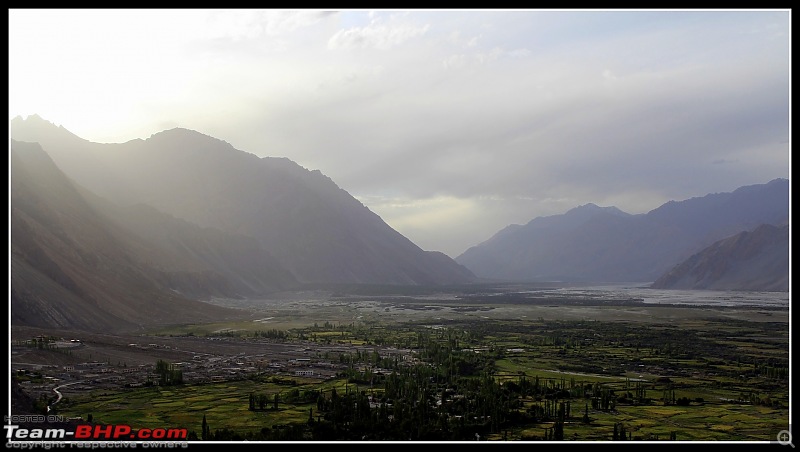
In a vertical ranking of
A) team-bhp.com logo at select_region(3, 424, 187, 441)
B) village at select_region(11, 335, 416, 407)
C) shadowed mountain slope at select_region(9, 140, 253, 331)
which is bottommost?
village at select_region(11, 335, 416, 407)

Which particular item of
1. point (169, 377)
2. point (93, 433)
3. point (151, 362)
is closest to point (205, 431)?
point (93, 433)

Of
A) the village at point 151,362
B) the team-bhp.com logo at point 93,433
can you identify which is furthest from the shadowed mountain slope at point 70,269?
the team-bhp.com logo at point 93,433

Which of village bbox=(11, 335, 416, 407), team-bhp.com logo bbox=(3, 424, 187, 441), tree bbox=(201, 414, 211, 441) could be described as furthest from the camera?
village bbox=(11, 335, 416, 407)

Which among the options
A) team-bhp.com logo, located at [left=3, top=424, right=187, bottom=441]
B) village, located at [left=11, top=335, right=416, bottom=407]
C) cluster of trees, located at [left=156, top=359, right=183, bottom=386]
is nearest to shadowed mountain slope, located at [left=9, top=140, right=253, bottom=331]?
village, located at [left=11, top=335, right=416, bottom=407]

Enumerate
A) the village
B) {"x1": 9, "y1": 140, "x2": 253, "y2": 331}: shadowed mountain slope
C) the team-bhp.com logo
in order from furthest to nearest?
{"x1": 9, "y1": 140, "x2": 253, "y2": 331}: shadowed mountain slope, the village, the team-bhp.com logo

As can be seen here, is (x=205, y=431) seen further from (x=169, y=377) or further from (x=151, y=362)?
(x=151, y=362)

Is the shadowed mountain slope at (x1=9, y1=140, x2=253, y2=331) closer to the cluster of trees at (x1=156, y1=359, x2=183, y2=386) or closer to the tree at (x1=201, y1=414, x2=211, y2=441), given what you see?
the cluster of trees at (x1=156, y1=359, x2=183, y2=386)
